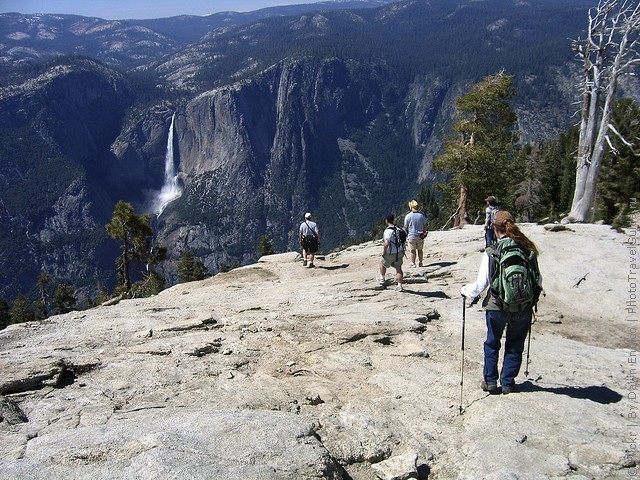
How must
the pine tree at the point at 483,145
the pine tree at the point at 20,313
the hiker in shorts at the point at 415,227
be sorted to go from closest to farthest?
the hiker in shorts at the point at 415,227
the pine tree at the point at 483,145
the pine tree at the point at 20,313

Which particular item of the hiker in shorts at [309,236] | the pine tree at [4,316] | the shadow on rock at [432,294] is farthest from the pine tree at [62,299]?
the shadow on rock at [432,294]

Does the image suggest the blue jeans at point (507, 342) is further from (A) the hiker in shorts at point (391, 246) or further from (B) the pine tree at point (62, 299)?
(B) the pine tree at point (62, 299)

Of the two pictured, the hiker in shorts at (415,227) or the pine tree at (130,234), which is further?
the pine tree at (130,234)

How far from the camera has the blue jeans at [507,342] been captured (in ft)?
23.1

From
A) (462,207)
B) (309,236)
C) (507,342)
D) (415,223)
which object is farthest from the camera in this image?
(462,207)

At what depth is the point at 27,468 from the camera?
4965 millimetres

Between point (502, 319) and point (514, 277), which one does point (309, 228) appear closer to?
point (502, 319)

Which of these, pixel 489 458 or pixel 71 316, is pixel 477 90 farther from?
pixel 489 458

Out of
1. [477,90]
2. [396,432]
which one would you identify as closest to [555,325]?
[396,432]

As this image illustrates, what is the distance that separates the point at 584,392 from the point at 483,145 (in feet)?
70.6

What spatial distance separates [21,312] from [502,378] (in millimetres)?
72729

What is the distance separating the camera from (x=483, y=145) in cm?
2705

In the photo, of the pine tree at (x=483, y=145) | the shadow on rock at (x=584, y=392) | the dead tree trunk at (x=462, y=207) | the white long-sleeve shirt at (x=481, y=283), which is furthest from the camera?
the dead tree trunk at (x=462, y=207)

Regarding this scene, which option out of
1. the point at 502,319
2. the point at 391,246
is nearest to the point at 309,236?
the point at 391,246
